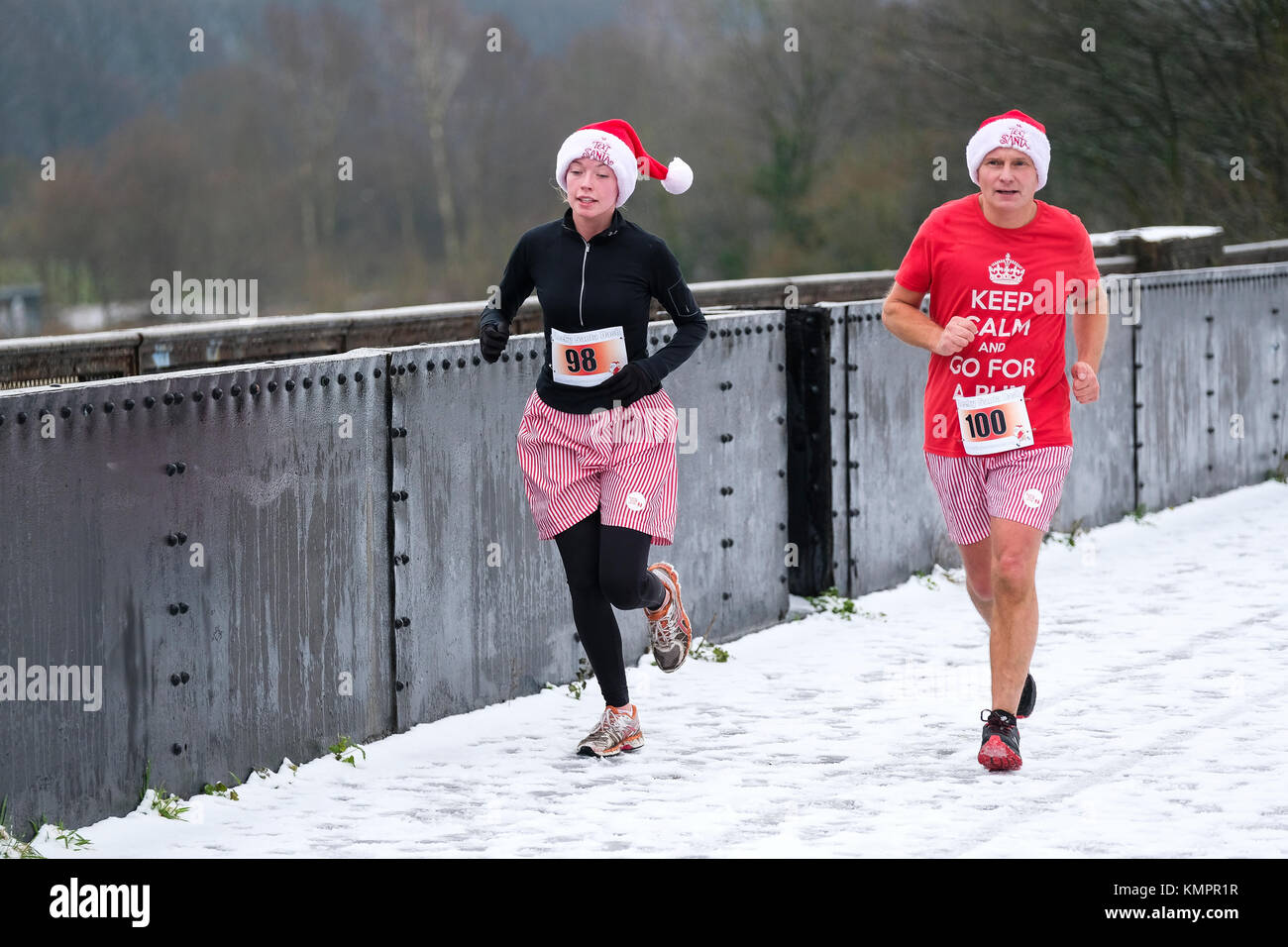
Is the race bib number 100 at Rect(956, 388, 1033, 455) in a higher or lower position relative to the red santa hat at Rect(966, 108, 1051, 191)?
lower

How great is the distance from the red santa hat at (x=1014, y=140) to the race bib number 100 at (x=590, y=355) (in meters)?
1.26

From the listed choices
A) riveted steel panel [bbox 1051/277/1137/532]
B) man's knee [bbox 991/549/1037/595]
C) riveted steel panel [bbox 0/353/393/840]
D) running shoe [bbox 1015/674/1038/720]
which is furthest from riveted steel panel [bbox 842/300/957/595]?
riveted steel panel [bbox 0/353/393/840]

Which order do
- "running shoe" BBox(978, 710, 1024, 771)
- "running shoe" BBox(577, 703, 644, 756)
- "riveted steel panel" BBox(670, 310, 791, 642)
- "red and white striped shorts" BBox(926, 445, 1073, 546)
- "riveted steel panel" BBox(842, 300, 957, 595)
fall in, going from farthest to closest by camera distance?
"riveted steel panel" BBox(842, 300, 957, 595), "riveted steel panel" BBox(670, 310, 791, 642), "running shoe" BBox(577, 703, 644, 756), "red and white striped shorts" BBox(926, 445, 1073, 546), "running shoe" BBox(978, 710, 1024, 771)

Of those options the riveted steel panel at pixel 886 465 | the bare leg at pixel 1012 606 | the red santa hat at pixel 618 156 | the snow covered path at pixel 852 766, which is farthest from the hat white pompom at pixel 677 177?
the riveted steel panel at pixel 886 465

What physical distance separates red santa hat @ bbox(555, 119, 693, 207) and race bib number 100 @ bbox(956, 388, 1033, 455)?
3.82ft

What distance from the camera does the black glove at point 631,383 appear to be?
244 inches

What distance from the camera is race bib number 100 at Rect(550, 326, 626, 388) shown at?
250 inches

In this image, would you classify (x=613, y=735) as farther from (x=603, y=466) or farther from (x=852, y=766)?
(x=603, y=466)

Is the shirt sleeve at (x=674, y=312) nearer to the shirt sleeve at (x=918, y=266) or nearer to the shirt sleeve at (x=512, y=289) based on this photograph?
the shirt sleeve at (x=512, y=289)

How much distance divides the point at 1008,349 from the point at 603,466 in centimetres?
136

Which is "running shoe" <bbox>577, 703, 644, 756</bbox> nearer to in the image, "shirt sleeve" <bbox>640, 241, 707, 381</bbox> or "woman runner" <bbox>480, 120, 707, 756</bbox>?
"woman runner" <bbox>480, 120, 707, 756</bbox>

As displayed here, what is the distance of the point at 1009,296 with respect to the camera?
6.17 meters

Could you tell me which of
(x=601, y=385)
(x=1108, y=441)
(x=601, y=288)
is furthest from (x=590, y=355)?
(x=1108, y=441)

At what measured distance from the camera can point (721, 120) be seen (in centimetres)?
5612
